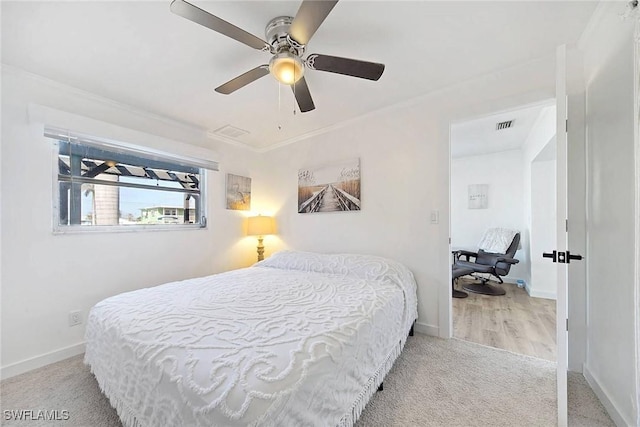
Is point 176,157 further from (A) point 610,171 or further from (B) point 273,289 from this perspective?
(A) point 610,171

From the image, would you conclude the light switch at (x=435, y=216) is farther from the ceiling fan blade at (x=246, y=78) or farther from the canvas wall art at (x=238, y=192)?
the canvas wall art at (x=238, y=192)

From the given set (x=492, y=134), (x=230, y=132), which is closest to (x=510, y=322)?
(x=492, y=134)

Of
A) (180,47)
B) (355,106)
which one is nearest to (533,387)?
(355,106)

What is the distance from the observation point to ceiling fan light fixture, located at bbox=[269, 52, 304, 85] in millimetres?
1475

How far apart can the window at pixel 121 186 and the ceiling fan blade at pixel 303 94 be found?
172 cm

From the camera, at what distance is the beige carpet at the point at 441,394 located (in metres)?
1.35

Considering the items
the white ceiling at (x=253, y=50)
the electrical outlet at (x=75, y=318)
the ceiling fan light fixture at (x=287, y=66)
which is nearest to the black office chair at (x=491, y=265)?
the white ceiling at (x=253, y=50)

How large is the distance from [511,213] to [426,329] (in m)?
3.23

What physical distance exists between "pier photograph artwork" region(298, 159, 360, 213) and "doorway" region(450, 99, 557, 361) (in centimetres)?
118

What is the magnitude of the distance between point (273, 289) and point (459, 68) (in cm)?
230

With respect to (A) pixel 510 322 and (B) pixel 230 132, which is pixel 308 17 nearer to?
(B) pixel 230 132

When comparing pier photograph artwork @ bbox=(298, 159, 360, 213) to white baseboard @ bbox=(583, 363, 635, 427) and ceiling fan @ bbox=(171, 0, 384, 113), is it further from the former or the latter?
white baseboard @ bbox=(583, 363, 635, 427)

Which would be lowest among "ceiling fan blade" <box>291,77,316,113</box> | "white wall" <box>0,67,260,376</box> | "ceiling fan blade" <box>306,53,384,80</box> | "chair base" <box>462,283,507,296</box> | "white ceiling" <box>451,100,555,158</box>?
"chair base" <box>462,283,507,296</box>

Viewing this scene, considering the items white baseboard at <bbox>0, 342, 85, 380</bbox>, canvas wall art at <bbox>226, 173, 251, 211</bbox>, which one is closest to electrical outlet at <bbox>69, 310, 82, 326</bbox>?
white baseboard at <bbox>0, 342, 85, 380</bbox>
